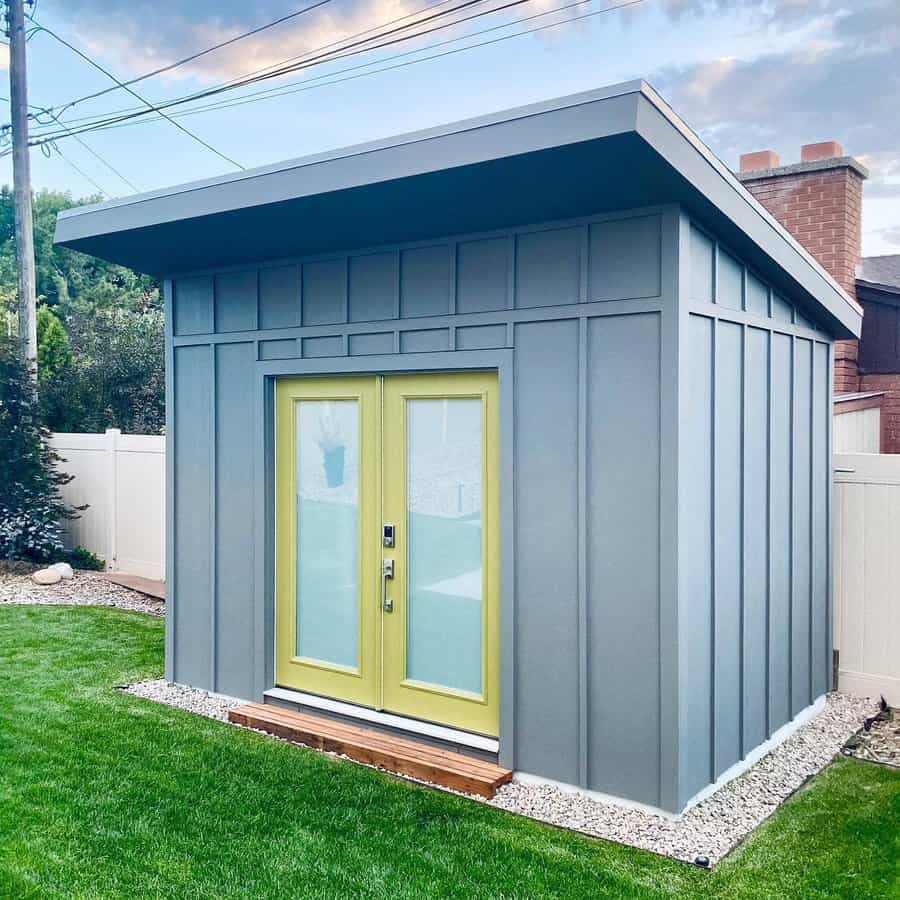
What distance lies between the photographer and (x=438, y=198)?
14.3 feet

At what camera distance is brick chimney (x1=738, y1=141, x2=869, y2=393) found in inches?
356

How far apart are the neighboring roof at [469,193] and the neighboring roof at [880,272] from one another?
13.9ft

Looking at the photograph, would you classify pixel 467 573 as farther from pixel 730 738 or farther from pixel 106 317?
pixel 106 317

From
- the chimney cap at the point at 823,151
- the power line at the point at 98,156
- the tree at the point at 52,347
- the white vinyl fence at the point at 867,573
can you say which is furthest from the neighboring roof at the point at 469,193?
the power line at the point at 98,156

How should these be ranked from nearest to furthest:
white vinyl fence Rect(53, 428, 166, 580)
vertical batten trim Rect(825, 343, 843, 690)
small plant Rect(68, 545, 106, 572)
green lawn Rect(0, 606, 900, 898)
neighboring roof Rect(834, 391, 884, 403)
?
green lawn Rect(0, 606, 900, 898)
vertical batten trim Rect(825, 343, 843, 690)
neighboring roof Rect(834, 391, 884, 403)
white vinyl fence Rect(53, 428, 166, 580)
small plant Rect(68, 545, 106, 572)

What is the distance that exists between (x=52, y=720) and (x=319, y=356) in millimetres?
2712

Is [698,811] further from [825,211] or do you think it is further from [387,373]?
[825,211]

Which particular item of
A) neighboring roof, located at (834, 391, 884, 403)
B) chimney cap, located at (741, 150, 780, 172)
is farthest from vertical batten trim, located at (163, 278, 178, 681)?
chimney cap, located at (741, 150, 780, 172)

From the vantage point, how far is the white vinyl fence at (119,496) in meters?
10.1

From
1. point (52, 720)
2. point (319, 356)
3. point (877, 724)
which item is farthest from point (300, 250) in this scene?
point (877, 724)

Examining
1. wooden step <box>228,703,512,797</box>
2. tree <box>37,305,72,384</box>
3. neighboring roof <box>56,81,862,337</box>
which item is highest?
tree <box>37,305,72,384</box>

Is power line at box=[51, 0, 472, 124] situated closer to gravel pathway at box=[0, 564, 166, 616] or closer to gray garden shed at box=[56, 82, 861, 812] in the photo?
gray garden shed at box=[56, 82, 861, 812]

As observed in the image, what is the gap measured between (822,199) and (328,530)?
6.40 m

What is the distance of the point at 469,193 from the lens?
167 inches
